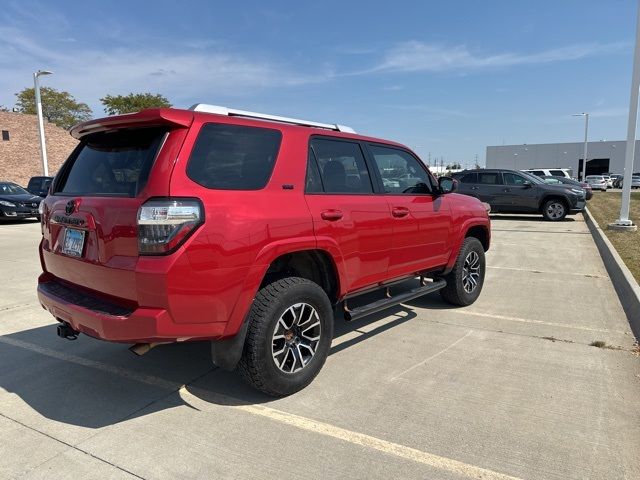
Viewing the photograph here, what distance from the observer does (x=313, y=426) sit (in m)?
3.10

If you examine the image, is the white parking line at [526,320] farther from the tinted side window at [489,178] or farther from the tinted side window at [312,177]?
the tinted side window at [489,178]

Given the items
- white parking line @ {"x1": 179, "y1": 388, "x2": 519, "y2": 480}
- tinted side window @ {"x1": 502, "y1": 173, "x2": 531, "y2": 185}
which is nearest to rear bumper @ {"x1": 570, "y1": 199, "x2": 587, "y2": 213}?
tinted side window @ {"x1": 502, "y1": 173, "x2": 531, "y2": 185}

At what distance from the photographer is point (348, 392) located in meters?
3.56

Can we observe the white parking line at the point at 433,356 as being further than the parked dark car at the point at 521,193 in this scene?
No

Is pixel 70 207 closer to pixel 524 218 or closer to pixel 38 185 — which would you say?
pixel 524 218

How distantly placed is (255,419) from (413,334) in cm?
215

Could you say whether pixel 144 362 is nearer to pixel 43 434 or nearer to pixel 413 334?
pixel 43 434

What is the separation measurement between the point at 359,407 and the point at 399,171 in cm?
242

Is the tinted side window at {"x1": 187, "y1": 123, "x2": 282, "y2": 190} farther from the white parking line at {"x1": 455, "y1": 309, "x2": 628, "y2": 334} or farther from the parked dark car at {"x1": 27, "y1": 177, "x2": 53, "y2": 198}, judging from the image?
the parked dark car at {"x1": 27, "y1": 177, "x2": 53, "y2": 198}

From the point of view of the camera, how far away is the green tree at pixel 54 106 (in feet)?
199

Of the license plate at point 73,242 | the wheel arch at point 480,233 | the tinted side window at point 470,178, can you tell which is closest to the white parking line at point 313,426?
the license plate at point 73,242

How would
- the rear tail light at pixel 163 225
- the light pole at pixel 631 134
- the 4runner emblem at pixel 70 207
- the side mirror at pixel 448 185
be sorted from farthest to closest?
the light pole at pixel 631 134, the side mirror at pixel 448 185, the 4runner emblem at pixel 70 207, the rear tail light at pixel 163 225

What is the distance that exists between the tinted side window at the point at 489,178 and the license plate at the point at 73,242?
53.9 feet

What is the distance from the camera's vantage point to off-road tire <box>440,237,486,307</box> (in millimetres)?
5586
